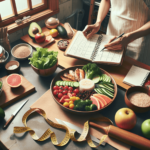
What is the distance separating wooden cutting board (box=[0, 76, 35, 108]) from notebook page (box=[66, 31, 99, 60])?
52cm

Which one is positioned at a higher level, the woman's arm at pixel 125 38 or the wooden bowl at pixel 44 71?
the woman's arm at pixel 125 38

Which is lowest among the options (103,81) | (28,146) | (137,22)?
(28,146)

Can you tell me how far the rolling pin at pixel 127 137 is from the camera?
3.60 ft

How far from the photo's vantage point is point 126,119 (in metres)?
1.18

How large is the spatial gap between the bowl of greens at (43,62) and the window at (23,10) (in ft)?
2.22

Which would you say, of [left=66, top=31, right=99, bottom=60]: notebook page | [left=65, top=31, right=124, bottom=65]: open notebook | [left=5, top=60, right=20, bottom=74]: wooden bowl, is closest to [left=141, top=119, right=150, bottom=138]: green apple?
[left=65, top=31, right=124, bottom=65]: open notebook

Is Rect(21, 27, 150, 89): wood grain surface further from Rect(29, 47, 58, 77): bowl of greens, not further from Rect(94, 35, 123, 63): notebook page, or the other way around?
Rect(29, 47, 58, 77): bowl of greens

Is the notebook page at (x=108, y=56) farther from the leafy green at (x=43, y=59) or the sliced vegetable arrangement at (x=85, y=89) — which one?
the leafy green at (x=43, y=59)

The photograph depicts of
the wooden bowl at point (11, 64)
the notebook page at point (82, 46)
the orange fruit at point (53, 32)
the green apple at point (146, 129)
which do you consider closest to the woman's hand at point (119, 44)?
the notebook page at point (82, 46)

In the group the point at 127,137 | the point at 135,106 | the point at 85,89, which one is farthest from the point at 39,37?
the point at 127,137

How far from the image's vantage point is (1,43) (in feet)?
5.82

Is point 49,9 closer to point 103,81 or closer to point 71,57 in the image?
point 71,57

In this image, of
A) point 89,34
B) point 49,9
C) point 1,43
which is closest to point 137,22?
point 89,34

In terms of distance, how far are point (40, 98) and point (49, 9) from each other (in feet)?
4.77
